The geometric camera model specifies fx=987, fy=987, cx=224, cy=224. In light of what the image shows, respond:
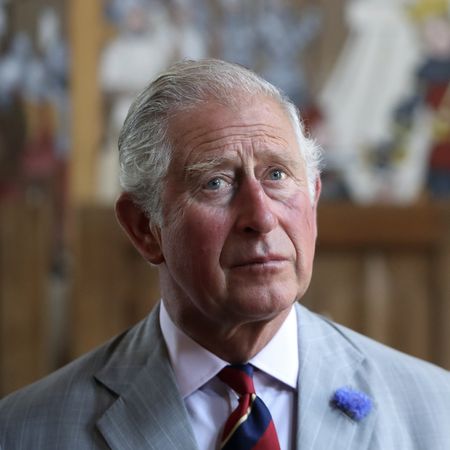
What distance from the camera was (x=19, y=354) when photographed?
4.97 meters

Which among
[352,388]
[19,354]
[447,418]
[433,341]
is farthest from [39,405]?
[19,354]

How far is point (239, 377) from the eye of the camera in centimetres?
189

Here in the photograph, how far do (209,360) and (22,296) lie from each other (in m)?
3.29

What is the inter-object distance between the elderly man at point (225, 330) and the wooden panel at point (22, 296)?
3.03m

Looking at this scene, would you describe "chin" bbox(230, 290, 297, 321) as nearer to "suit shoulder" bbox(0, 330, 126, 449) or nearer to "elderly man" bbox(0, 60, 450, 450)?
"elderly man" bbox(0, 60, 450, 450)

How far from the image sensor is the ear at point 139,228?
2.00m

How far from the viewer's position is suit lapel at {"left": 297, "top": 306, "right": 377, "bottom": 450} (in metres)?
1.86

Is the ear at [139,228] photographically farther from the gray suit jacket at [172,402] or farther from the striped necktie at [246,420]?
the striped necktie at [246,420]

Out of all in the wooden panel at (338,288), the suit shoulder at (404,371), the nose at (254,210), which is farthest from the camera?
the wooden panel at (338,288)

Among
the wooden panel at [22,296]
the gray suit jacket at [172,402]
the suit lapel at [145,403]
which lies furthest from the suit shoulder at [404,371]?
the wooden panel at [22,296]

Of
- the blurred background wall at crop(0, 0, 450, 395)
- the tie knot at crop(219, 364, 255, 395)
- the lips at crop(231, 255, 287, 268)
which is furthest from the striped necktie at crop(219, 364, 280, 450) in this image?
the blurred background wall at crop(0, 0, 450, 395)

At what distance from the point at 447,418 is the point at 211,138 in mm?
716

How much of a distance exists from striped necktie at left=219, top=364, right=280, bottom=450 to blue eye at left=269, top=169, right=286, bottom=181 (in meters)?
0.37

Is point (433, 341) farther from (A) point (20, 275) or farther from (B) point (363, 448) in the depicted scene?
(B) point (363, 448)
